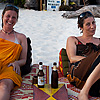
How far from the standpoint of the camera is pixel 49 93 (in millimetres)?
2598

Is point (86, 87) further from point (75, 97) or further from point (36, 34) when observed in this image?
point (36, 34)

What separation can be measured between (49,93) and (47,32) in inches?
257

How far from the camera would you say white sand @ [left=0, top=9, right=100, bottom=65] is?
5.90m

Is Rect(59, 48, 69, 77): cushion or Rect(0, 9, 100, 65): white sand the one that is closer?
Rect(59, 48, 69, 77): cushion

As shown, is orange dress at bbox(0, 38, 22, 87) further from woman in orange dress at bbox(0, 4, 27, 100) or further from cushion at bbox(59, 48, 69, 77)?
cushion at bbox(59, 48, 69, 77)

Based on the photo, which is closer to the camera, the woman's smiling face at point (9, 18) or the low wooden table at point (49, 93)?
the low wooden table at point (49, 93)

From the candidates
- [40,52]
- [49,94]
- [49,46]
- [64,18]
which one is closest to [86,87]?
[49,94]

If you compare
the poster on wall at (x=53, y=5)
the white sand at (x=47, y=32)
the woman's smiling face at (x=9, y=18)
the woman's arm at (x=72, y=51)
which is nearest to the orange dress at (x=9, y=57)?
the woman's smiling face at (x=9, y=18)

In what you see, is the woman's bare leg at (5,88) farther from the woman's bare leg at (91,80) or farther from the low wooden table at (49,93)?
the woman's bare leg at (91,80)

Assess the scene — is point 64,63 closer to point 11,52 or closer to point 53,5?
point 11,52

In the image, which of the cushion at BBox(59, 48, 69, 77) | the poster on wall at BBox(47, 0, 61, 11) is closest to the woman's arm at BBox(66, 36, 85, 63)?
the cushion at BBox(59, 48, 69, 77)

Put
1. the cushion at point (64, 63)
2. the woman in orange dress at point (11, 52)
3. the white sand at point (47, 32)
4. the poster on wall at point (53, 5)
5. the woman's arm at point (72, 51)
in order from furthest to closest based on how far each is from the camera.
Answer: the poster on wall at point (53, 5), the white sand at point (47, 32), the cushion at point (64, 63), the woman's arm at point (72, 51), the woman in orange dress at point (11, 52)

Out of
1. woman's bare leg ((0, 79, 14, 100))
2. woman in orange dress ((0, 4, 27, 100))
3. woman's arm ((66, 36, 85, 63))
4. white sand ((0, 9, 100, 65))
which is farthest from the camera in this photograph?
white sand ((0, 9, 100, 65))

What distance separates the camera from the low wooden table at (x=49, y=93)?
2.53m
